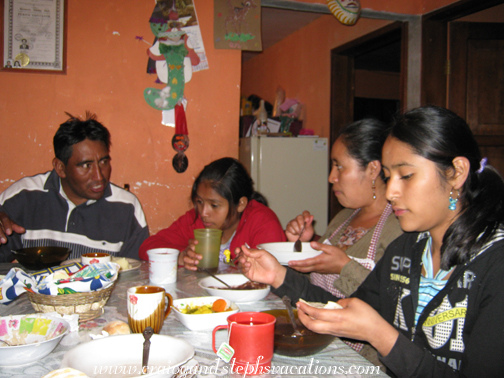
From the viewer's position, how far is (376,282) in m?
1.33

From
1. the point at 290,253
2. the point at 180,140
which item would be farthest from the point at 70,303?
the point at 180,140

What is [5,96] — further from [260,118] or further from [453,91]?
[453,91]

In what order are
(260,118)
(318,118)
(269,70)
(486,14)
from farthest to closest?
1. (269,70)
2. (318,118)
3. (260,118)
4. (486,14)

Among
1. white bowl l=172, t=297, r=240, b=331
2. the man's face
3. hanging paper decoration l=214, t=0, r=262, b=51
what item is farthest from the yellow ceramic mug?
hanging paper decoration l=214, t=0, r=262, b=51

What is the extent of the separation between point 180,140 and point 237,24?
38.4 inches

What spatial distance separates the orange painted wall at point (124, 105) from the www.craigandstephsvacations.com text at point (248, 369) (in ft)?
7.22

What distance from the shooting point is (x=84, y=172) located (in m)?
2.28

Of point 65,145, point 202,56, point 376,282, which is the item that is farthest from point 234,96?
point 376,282

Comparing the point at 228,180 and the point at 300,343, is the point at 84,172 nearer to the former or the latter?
the point at 228,180

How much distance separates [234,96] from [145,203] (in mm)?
1041

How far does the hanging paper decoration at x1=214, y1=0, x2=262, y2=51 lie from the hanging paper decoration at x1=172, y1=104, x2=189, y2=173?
0.57m

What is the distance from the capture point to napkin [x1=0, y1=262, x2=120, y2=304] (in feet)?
3.50

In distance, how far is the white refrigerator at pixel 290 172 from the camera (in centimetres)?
386

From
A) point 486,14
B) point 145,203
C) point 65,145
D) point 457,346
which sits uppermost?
point 486,14
